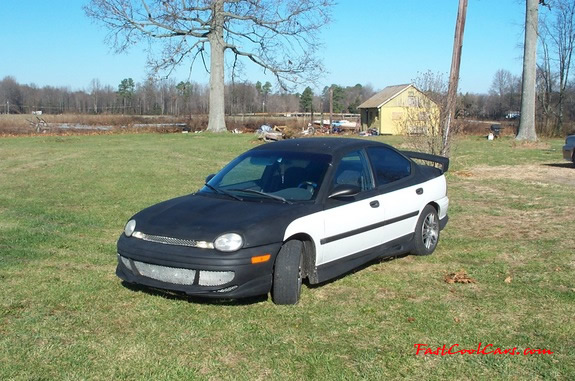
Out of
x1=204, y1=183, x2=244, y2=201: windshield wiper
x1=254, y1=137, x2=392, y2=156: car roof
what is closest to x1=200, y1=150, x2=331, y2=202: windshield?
x1=204, y1=183, x2=244, y2=201: windshield wiper

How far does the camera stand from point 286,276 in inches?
200

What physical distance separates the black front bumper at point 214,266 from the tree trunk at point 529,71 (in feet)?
106

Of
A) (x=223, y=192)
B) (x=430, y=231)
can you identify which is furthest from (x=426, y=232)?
(x=223, y=192)

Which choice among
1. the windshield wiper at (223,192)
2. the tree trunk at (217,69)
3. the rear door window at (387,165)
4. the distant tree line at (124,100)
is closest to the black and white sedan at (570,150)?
the rear door window at (387,165)

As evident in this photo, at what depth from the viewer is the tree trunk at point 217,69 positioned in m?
34.7

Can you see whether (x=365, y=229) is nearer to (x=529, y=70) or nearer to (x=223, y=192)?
(x=223, y=192)

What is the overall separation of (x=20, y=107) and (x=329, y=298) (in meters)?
110

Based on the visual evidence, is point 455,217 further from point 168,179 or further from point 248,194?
point 168,179

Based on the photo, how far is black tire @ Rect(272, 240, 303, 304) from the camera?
5.08 m

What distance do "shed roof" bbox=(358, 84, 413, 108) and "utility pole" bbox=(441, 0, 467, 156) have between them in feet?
127

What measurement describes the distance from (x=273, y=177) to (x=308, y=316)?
1.70 metres

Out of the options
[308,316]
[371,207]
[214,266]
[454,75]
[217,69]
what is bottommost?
[308,316]

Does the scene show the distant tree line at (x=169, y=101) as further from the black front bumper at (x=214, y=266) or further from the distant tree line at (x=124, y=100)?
the black front bumper at (x=214, y=266)

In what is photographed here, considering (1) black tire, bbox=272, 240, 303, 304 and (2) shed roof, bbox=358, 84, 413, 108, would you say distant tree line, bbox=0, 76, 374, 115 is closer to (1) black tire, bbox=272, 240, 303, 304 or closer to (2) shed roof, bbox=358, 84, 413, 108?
(2) shed roof, bbox=358, 84, 413, 108
